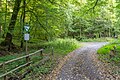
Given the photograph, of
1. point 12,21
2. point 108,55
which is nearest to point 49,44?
point 12,21

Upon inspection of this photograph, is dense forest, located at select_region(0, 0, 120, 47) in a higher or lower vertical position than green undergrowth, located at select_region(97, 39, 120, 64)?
higher

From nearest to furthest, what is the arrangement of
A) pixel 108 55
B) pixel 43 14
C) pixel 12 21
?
pixel 108 55 < pixel 12 21 < pixel 43 14

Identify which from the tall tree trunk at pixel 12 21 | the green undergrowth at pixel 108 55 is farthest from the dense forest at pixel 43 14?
the green undergrowth at pixel 108 55

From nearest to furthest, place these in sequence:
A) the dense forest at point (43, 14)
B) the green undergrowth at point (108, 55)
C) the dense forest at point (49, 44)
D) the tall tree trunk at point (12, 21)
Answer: the dense forest at point (49, 44)
the green undergrowth at point (108, 55)
the tall tree trunk at point (12, 21)
the dense forest at point (43, 14)

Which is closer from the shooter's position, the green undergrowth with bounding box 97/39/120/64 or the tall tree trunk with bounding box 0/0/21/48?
→ the green undergrowth with bounding box 97/39/120/64

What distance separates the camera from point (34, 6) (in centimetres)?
1939

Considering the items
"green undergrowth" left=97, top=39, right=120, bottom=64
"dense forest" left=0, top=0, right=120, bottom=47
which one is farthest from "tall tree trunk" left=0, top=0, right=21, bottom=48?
"green undergrowth" left=97, top=39, right=120, bottom=64

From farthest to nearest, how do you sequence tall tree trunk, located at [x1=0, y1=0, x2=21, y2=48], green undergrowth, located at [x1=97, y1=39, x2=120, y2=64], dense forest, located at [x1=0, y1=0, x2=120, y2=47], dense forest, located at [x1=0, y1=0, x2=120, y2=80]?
dense forest, located at [x1=0, y1=0, x2=120, y2=47], tall tree trunk, located at [x1=0, y1=0, x2=21, y2=48], green undergrowth, located at [x1=97, y1=39, x2=120, y2=64], dense forest, located at [x1=0, y1=0, x2=120, y2=80]

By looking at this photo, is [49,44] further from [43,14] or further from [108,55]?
[108,55]

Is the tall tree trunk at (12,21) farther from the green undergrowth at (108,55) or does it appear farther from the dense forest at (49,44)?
the green undergrowth at (108,55)

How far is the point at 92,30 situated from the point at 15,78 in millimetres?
34210

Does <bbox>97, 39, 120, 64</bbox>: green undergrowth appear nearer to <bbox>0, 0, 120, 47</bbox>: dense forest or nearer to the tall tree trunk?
<bbox>0, 0, 120, 47</bbox>: dense forest

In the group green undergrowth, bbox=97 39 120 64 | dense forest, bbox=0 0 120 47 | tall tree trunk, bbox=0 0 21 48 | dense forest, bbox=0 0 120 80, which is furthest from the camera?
dense forest, bbox=0 0 120 47

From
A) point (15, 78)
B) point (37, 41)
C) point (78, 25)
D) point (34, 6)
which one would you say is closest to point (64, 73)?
point (15, 78)
